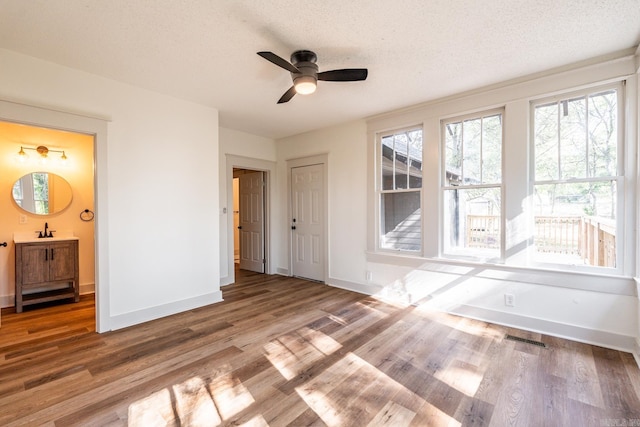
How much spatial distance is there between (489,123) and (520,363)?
2.51 meters

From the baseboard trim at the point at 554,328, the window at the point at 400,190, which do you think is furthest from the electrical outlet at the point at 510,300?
the window at the point at 400,190

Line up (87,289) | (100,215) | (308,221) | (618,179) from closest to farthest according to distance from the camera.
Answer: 1. (618,179)
2. (100,215)
3. (87,289)
4. (308,221)

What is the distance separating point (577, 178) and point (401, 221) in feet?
6.30

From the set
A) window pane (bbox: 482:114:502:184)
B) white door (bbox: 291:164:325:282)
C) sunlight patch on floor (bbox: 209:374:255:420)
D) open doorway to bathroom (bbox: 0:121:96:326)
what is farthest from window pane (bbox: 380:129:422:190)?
open doorway to bathroom (bbox: 0:121:96:326)

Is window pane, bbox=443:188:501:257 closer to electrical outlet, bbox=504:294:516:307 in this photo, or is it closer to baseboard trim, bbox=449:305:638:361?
electrical outlet, bbox=504:294:516:307

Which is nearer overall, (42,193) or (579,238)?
(579,238)

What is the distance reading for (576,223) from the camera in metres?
2.84

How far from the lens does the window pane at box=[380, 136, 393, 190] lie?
13.7ft

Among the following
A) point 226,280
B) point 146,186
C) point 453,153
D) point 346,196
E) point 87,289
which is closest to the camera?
point 146,186

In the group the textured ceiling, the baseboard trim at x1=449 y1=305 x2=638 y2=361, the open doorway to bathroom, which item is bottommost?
the baseboard trim at x1=449 y1=305 x2=638 y2=361

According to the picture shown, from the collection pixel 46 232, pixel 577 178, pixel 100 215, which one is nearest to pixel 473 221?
pixel 577 178

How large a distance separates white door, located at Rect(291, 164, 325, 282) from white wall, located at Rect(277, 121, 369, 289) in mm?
232

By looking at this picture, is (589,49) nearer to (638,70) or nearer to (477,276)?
(638,70)

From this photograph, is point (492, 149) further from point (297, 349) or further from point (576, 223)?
point (297, 349)
